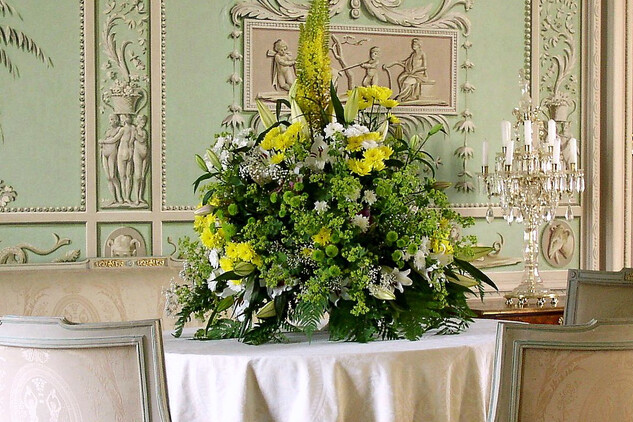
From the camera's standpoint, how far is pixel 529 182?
15.9ft

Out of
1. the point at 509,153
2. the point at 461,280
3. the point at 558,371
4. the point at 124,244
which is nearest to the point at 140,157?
the point at 124,244

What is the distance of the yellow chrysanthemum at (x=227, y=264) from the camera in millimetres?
2477

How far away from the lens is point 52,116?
4496 mm

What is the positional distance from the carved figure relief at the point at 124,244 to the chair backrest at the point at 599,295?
221 cm

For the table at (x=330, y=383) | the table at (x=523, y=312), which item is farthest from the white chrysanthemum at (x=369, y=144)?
the table at (x=523, y=312)

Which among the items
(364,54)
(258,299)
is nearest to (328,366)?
(258,299)

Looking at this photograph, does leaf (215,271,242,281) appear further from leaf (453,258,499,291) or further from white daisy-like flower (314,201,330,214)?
leaf (453,258,499,291)

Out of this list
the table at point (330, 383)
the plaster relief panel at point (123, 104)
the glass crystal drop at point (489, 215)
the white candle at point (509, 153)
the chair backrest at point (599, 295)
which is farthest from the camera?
the glass crystal drop at point (489, 215)

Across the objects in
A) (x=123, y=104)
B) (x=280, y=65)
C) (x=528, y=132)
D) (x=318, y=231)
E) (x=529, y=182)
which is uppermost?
(x=280, y=65)

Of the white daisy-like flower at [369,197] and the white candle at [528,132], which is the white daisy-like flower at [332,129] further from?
the white candle at [528,132]

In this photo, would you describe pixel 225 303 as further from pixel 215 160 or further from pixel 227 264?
pixel 215 160

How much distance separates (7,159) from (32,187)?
7.0 inches

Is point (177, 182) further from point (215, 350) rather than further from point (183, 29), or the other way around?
point (215, 350)

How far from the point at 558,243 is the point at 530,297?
699 millimetres
